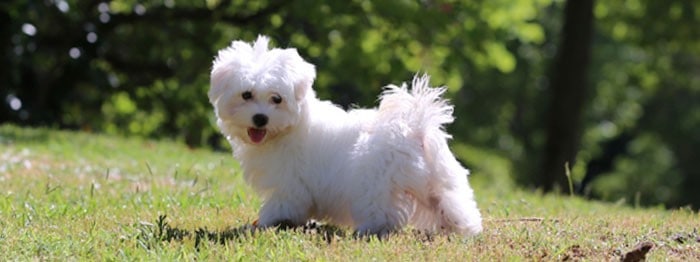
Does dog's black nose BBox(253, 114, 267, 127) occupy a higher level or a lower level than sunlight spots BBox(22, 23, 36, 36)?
lower

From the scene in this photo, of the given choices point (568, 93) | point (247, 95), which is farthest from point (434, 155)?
point (568, 93)

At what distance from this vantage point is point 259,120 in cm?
658

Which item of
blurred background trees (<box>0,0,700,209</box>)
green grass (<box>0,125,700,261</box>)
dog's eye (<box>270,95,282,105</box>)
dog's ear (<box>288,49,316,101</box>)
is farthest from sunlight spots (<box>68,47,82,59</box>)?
dog's eye (<box>270,95,282,105</box>)

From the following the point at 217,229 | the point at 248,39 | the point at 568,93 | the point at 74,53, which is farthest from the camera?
the point at 568,93

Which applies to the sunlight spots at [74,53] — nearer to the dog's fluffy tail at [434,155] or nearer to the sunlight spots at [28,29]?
the sunlight spots at [28,29]

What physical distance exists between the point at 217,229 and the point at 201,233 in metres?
0.35

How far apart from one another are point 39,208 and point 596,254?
3660mm

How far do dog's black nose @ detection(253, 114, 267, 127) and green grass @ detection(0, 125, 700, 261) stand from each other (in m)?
0.63

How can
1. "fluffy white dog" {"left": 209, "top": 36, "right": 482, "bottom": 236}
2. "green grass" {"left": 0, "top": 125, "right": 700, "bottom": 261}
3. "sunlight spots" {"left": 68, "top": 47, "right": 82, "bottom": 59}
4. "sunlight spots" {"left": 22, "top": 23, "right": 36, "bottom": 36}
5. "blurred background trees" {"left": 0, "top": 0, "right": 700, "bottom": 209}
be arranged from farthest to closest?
"sunlight spots" {"left": 68, "top": 47, "right": 82, "bottom": 59}
"blurred background trees" {"left": 0, "top": 0, "right": 700, "bottom": 209}
"sunlight spots" {"left": 22, "top": 23, "right": 36, "bottom": 36}
"fluffy white dog" {"left": 209, "top": 36, "right": 482, "bottom": 236}
"green grass" {"left": 0, "top": 125, "right": 700, "bottom": 261}

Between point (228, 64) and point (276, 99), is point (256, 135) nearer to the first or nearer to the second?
point (276, 99)

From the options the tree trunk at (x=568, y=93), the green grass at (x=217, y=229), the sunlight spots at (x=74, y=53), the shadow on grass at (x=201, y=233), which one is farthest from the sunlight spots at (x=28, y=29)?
the shadow on grass at (x=201, y=233)

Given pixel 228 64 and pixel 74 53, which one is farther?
pixel 74 53

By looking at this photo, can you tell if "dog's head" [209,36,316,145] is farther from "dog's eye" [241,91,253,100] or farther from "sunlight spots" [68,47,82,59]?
"sunlight spots" [68,47,82,59]

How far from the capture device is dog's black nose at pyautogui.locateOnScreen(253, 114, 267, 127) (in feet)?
21.6
